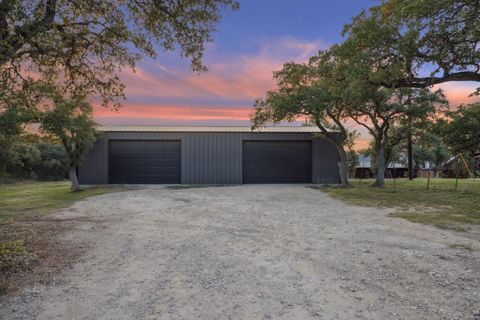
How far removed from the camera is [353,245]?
17.5 ft

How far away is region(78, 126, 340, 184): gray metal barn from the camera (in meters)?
17.9

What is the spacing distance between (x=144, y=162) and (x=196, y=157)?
3.13 m

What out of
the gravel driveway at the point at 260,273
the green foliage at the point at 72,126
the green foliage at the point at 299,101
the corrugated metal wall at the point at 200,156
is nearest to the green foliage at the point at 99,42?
the gravel driveway at the point at 260,273

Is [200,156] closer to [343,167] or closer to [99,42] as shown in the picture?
[343,167]

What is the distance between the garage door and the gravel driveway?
36.4ft

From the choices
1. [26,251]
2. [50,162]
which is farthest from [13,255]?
[50,162]

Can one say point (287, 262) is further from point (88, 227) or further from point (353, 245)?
point (88, 227)

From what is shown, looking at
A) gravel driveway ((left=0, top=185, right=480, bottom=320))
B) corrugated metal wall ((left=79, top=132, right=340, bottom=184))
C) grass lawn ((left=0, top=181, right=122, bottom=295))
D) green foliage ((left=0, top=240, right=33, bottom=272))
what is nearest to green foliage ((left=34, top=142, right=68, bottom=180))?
corrugated metal wall ((left=79, top=132, right=340, bottom=184))

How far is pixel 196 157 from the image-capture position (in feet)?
59.5

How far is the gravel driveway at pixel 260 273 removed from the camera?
3.12 meters

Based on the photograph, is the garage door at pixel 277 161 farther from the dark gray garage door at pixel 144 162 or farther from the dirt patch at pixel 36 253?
the dirt patch at pixel 36 253

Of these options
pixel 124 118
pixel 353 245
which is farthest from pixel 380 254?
pixel 124 118

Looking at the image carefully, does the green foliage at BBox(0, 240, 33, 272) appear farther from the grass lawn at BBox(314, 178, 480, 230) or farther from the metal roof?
the metal roof

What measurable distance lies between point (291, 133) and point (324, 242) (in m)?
13.5
